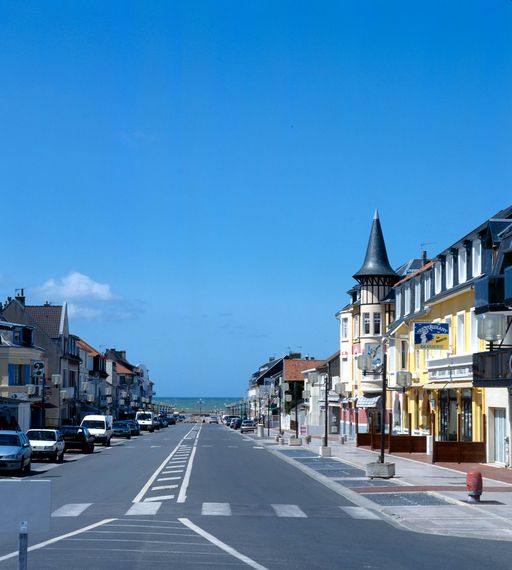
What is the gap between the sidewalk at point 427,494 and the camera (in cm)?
2008

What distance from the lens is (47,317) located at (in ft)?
297

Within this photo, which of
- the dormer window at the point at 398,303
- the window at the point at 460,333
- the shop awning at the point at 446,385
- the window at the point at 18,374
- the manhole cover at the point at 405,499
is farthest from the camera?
the window at the point at 18,374

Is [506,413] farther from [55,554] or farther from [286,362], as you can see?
[286,362]

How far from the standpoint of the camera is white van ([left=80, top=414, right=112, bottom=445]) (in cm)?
6291

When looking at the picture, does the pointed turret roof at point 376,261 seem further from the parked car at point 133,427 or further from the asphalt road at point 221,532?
the asphalt road at point 221,532

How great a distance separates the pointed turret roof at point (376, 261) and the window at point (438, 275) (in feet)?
57.1

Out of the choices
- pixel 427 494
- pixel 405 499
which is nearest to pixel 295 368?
pixel 427 494

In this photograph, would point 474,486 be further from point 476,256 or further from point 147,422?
point 147,422

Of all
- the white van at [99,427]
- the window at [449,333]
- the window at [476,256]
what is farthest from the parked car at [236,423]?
the window at [476,256]

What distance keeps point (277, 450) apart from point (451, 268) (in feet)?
58.7

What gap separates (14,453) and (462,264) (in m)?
21.5

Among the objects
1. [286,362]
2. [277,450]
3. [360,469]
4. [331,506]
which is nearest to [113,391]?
[286,362]

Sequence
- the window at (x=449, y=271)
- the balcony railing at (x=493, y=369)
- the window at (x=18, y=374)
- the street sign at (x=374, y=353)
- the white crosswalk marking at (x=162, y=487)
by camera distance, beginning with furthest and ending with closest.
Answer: the window at (x=18, y=374)
the street sign at (x=374, y=353)
the window at (x=449, y=271)
the balcony railing at (x=493, y=369)
the white crosswalk marking at (x=162, y=487)

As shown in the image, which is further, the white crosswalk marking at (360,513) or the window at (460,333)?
the window at (460,333)
